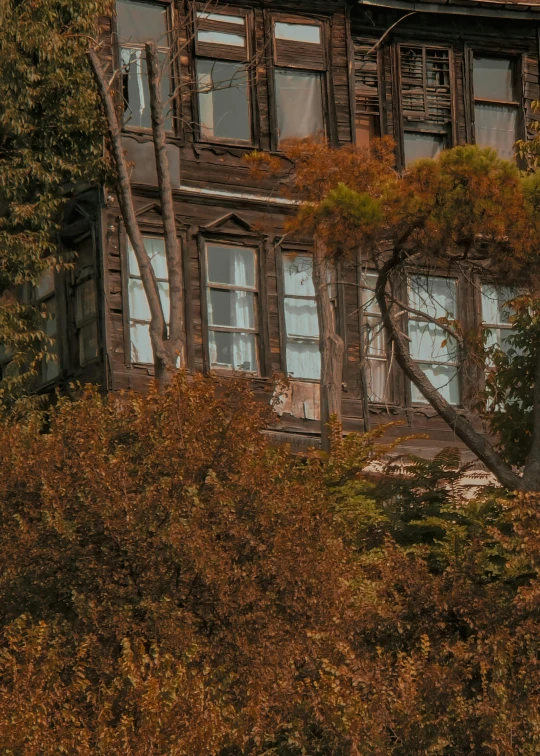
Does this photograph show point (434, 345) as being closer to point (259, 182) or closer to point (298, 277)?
Result: point (298, 277)

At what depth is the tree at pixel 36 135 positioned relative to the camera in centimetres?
2523

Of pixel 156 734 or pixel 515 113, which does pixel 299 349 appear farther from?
pixel 156 734

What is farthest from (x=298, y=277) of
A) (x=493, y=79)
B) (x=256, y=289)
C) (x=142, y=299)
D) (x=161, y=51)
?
(x=493, y=79)

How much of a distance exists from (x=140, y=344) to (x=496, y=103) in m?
8.20

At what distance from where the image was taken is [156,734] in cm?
1446

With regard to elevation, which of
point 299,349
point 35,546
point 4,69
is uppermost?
point 4,69

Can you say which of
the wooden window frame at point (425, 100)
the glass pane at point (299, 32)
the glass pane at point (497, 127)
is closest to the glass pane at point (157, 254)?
the glass pane at point (299, 32)

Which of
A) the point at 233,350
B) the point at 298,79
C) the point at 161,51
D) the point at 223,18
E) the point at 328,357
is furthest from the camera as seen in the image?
the point at 298,79

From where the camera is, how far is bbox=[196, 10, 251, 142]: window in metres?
28.0

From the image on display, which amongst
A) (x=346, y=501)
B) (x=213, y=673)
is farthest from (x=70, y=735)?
(x=346, y=501)

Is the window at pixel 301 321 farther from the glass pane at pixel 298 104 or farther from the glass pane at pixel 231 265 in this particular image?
the glass pane at pixel 298 104

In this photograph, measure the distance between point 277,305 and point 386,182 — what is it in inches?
294

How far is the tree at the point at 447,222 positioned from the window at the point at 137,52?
24.1 feet

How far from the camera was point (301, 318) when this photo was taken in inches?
1101
